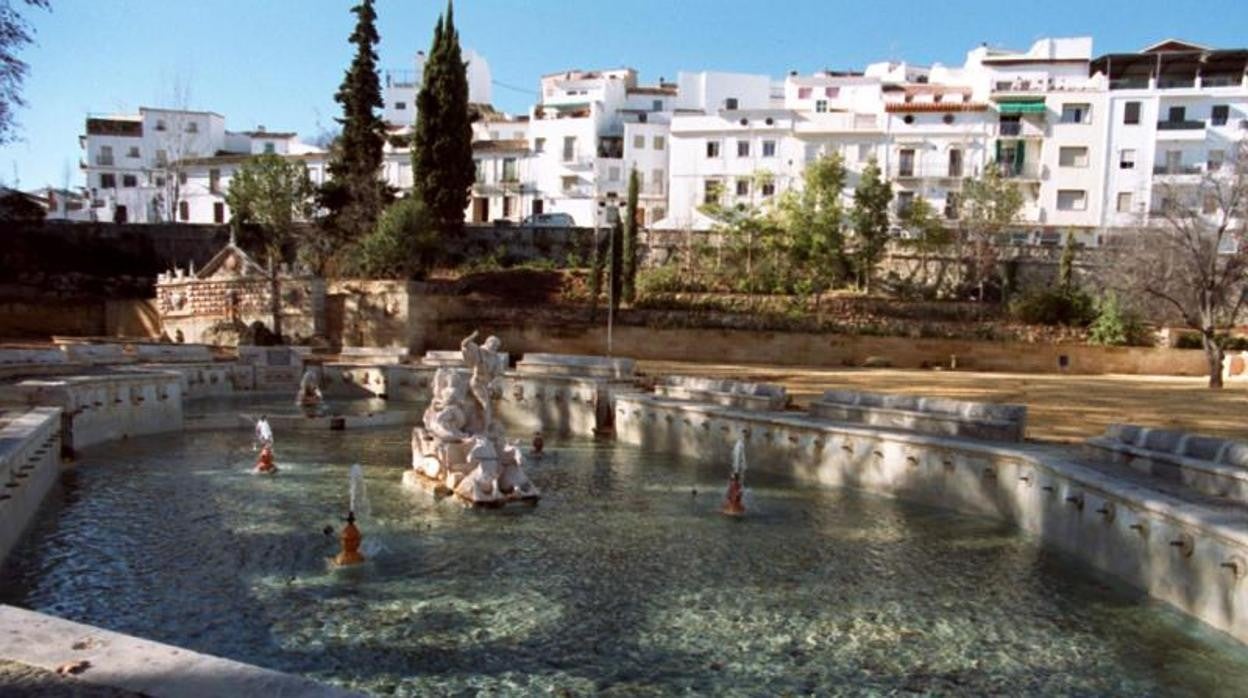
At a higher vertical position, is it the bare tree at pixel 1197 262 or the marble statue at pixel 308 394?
the bare tree at pixel 1197 262

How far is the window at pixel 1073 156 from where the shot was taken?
161 ft

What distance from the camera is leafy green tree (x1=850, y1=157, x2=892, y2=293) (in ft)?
130

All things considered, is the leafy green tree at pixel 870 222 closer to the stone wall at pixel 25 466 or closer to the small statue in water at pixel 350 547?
the stone wall at pixel 25 466

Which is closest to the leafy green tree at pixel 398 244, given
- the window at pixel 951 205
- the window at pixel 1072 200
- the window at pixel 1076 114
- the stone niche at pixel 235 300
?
the stone niche at pixel 235 300

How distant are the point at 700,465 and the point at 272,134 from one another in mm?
66693

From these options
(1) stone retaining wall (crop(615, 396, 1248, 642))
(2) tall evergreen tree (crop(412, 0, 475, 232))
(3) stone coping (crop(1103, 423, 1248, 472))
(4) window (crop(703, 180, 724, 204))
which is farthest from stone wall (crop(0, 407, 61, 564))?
(4) window (crop(703, 180, 724, 204))

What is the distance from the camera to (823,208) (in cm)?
3978

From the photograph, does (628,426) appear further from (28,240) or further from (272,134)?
(272,134)

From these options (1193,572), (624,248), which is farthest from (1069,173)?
(1193,572)

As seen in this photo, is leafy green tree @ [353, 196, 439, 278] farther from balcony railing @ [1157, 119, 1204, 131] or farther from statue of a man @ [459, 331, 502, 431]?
balcony railing @ [1157, 119, 1204, 131]

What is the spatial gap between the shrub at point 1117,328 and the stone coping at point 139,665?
35.8 m

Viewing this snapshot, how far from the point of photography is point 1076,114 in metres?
49.1

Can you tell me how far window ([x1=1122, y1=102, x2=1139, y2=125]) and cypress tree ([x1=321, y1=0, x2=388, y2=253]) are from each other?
39103 mm

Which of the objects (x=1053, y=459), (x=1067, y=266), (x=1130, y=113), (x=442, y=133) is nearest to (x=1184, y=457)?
(x=1053, y=459)
